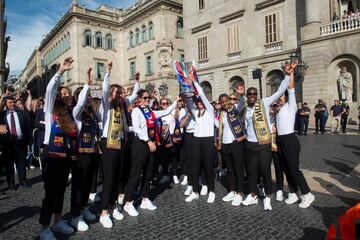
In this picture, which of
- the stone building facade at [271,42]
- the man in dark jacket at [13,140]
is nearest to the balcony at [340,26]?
the stone building facade at [271,42]

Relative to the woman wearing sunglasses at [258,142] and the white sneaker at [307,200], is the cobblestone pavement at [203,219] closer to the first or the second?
the white sneaker at [307,200]

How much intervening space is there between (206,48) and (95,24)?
62.0ft

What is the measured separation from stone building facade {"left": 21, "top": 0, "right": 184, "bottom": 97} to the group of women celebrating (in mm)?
27618

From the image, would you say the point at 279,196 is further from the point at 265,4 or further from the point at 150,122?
the point at 265,4

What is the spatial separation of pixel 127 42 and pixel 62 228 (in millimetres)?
39670

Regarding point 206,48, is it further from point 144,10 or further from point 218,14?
point 144,10

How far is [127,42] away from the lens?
41.6 metres

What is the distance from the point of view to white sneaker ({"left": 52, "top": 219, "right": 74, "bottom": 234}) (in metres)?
4.31

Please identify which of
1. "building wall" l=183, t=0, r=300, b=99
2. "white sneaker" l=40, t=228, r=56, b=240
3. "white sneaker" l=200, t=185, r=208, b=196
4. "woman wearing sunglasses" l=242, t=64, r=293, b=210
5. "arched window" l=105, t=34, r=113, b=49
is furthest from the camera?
"arched window" l=105, t=34, r=113, b=49

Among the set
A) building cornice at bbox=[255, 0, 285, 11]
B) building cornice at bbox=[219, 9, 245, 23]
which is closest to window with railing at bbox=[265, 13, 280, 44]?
building cornice at bbox=[255, 0, 285, 11]

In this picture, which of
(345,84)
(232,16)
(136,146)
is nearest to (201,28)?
(232,16)

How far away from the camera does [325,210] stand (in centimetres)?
486

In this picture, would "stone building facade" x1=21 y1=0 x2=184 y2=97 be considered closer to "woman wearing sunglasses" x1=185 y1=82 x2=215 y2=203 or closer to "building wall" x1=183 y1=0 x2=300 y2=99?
"building wall" x1=183 y1=0 x2=300 y2=99

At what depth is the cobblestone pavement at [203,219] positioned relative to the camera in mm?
4125
